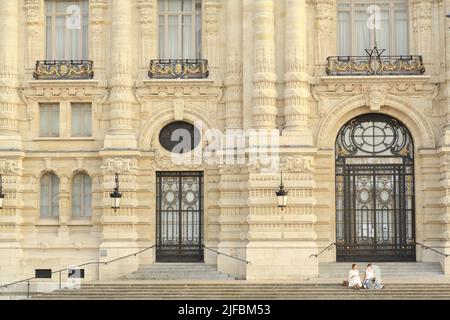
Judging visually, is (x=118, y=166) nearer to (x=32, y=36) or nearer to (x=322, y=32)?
(x=32, y=36)

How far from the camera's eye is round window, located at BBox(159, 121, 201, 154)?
145ft

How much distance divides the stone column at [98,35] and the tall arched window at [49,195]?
4454 millimetres

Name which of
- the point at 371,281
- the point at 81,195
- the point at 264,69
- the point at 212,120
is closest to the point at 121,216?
the point at 81,195

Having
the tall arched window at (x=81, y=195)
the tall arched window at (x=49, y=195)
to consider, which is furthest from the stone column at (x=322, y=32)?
the tall arched window at (x=49, y=195)

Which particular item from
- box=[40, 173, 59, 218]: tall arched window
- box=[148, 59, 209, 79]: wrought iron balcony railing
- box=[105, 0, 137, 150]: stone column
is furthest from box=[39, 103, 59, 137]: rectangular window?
box=[148, 59, 209, 79]: wrought iron balcony railing

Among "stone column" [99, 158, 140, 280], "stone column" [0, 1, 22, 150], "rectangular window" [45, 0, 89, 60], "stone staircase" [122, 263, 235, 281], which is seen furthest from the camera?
"rectangular window" [45, 0, 89, 60]

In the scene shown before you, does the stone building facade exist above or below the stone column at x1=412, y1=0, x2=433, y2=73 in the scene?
below

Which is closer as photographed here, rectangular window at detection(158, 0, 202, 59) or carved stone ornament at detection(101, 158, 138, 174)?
carved stone ornament at detection(101, 158, 138, 174)

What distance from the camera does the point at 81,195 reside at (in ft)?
146

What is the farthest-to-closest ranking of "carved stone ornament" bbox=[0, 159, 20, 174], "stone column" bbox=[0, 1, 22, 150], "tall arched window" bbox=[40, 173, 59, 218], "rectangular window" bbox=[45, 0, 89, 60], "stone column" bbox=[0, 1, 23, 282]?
"rectangular window" bbox=[45, 0, 89, 60] → "tall arched window" bbox=[40, 173, 59, 218] → "stone column" bbox=[0, 1, 22, 150] → "carved stone ornament" bbox=[0, 159, 20, 174] → "stone column" bbox=[0, 1, 23, 282]

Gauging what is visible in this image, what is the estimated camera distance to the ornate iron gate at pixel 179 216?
44.0 meters

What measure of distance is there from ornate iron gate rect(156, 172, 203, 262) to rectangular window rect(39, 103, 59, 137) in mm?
4525

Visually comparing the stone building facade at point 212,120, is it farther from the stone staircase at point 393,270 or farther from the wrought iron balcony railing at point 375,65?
the stone staircase at point 393,270

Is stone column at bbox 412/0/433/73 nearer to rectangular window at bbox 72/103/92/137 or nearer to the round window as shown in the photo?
the round window
